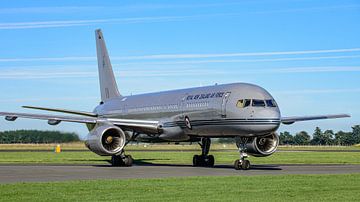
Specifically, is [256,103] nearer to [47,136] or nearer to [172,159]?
[172,159]

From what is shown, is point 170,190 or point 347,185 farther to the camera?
point 347,185

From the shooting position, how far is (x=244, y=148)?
33438mm

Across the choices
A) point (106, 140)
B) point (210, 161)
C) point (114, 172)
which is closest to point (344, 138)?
point (210, 161)

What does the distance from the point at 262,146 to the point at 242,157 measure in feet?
10.9

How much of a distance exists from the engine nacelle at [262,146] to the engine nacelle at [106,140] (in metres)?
7.06

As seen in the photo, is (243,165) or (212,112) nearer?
(243,165)

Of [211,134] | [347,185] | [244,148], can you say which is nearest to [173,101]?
[211,134]

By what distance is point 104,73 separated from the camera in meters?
54.0

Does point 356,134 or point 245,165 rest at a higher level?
point 356,134

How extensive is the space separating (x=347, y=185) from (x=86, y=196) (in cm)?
827

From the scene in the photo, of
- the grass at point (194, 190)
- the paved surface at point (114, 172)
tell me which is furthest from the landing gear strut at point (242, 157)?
the grass at point (194, 190)

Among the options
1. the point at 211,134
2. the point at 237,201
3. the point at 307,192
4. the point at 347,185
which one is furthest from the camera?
the point at 211,134

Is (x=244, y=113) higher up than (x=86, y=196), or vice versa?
(x=244, y=113)

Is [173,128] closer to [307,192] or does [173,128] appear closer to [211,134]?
[211,134]
